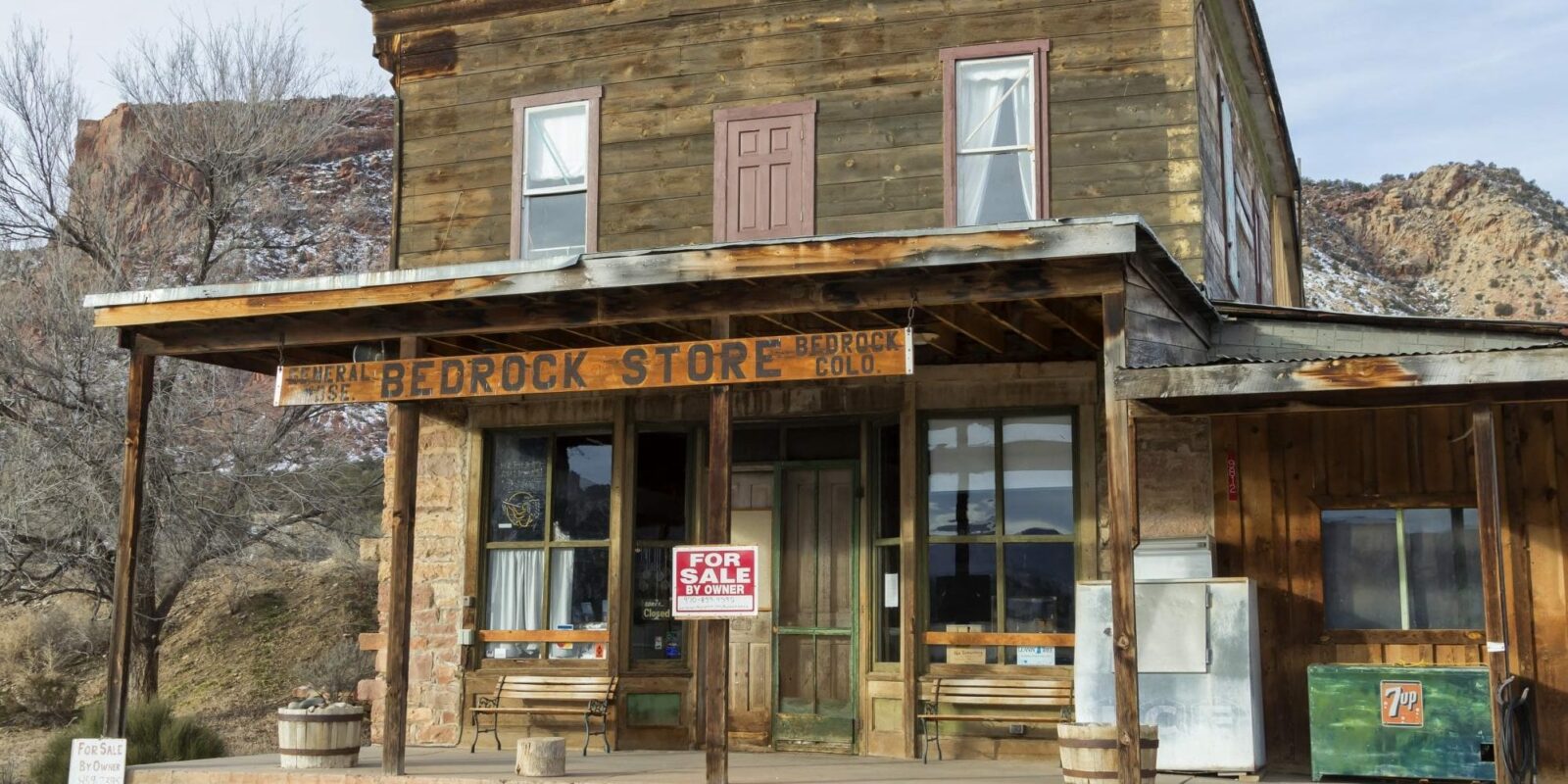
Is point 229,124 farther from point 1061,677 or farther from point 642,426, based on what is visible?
point 1061,677

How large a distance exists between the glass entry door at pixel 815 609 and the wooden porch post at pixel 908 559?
0.49 meters

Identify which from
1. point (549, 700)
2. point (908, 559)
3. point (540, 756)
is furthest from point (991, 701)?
point (549, 700)

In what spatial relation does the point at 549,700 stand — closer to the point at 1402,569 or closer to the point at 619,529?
the point at 619,529

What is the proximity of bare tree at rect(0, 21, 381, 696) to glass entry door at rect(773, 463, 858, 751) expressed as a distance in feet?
31.6

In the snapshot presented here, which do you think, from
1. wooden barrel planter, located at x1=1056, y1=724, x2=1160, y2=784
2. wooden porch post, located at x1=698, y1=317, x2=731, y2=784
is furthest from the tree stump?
wooden barrel planter, located at x1=1056, y1=724, x2=1160, y2=784

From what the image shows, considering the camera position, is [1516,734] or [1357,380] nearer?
[1357,380]

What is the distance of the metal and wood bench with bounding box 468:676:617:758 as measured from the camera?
11922 millimetres

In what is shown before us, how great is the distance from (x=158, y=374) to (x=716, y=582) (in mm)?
12357

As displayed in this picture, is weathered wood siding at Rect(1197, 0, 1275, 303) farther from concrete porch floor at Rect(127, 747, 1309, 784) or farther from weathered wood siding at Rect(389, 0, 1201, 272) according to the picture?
concrete porch floor at Rect(127, 747, 1309, 784)

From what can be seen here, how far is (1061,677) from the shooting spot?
10961 millimetres

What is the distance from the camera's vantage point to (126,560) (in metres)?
10.6

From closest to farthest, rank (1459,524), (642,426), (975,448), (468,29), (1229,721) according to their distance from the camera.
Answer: (1229,721)
(1459,524)
(975,448)
(642,426)
(468,29)

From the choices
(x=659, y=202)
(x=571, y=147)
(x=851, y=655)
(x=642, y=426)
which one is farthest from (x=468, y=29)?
(x=851, y=655)

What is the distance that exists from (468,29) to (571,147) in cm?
154
